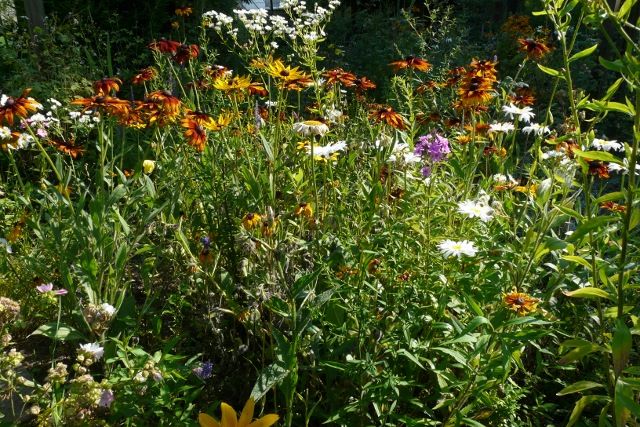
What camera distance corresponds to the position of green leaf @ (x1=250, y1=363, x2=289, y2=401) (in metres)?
1.55

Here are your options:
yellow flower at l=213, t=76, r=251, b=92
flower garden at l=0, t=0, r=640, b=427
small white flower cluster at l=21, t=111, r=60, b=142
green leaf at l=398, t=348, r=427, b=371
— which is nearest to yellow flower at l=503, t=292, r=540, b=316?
flower garden at l=0, t=0, r=640, b=427

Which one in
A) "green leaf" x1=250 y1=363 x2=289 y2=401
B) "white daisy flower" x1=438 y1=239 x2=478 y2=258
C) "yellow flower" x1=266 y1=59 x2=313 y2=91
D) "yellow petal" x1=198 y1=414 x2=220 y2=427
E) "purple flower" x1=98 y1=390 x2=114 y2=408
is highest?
"yellow flower" x1=266 y1=59 x2=313 y2=91

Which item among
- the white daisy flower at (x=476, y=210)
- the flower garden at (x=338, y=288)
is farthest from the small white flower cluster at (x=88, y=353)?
the white daisy flower at (x=476, y=210)

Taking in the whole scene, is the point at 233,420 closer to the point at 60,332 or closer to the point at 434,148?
the point at 60,332

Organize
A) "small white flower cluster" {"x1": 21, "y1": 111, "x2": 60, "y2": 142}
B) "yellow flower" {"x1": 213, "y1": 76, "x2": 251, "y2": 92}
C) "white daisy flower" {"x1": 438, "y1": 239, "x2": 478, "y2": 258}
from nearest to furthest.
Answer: "white daisy flower" {"x1": 438, "y1": 239, "x2": 478, "y2": 258} → "yellow flower" {"x1": 213, "y1": 76, "x2": 251, "y2": 92} → "small white flower cluster" {"x1": 21, "y1": 111, "x2": 60, "y2": 142}

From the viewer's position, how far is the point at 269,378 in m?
1.58

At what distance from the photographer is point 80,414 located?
1485mm

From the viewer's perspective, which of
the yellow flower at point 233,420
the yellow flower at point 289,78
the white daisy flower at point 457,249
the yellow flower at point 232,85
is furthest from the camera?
the yellow flower at point 232,85

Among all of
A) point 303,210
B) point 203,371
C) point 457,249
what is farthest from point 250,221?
point 457,249

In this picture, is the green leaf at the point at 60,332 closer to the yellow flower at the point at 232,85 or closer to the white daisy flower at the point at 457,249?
the yellow flower at the point at 232,85

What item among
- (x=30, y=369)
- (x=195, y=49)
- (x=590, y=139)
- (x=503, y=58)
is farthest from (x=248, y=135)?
(x=503, y=58)

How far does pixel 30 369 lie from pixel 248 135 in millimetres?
1183

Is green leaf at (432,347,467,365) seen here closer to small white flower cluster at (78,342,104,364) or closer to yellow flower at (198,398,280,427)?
yellow flower at (198,398,280,427)

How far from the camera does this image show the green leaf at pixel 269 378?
1.55 metres
